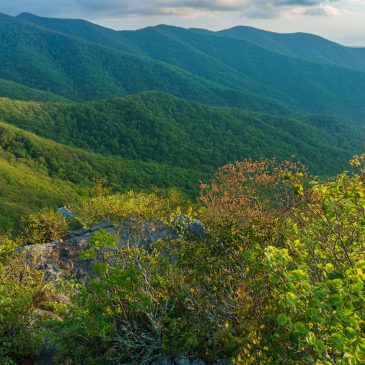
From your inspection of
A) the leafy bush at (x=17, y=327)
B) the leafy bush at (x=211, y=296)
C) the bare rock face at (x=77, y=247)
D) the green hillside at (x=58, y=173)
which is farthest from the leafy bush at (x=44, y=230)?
the green hillside at (x=58, y=173)

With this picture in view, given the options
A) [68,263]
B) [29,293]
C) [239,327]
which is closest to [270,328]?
[239,327]

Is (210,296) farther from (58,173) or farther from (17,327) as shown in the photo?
(58,173)

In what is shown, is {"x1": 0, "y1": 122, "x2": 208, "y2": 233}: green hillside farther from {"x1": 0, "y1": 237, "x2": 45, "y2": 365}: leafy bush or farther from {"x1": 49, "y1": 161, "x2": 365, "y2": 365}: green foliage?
{"x1": 49, "y1": 161, "x2": 365, "y2": 365}: green foliage

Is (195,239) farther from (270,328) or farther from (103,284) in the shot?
(270,328)

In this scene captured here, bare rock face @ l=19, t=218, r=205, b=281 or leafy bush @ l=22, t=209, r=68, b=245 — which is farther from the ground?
bare rock face @ l=19, t=218, r=205, b=281

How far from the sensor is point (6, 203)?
115500 millimetres

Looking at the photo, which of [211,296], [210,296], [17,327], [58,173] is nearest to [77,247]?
[17,327]

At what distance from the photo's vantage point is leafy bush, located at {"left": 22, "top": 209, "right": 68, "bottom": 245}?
31.7 m

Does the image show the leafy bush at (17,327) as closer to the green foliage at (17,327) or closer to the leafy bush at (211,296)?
the green foliage at (17,327)

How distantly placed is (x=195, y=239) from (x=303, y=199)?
5567 millimetres

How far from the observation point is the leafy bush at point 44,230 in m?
31.7

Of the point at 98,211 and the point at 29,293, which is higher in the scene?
the point at 29,293

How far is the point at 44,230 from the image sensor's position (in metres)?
32.2

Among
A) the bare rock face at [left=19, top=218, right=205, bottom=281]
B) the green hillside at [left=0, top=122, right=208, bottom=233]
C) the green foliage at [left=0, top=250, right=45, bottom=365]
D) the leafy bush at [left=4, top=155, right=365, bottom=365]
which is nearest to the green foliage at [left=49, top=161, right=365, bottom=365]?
the leafy bush at [left=4, top=155, right=365, bottom=365]
